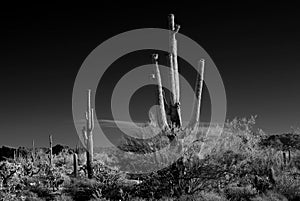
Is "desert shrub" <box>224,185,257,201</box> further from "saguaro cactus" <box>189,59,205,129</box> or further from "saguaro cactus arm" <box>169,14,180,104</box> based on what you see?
"saguaro cactus arm" <box>169,14,180,104</box>

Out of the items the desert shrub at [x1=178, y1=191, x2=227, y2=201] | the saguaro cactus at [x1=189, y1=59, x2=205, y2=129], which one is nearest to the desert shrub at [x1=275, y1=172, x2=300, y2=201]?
the desert shrub at [x1=178, y1=191, x2=227, y2=201]

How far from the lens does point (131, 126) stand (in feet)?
41.3

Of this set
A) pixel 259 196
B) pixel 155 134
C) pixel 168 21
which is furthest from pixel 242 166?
pixel 168 21

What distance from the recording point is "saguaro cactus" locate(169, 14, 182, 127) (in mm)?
12269

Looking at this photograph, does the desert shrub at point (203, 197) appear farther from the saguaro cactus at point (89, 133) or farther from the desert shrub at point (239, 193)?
the saguaro cactus at point (89, 133)

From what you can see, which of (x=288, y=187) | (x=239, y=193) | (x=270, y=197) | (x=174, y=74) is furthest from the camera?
(x=174, y=74)

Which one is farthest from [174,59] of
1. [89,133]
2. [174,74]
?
[89,133]

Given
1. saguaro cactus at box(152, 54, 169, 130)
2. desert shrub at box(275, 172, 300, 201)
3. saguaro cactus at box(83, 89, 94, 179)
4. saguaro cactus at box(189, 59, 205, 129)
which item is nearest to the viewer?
saguaro cactus at box(152, 54, 169, 130)

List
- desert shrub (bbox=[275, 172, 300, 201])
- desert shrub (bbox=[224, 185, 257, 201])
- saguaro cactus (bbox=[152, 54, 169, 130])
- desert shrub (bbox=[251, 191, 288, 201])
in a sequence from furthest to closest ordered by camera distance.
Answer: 1. desert shrub (bbox=[275, 172, 300, 201])
2. saguaro cactus (bbox=[152, 54, 169, 130])
3. desert shrub (bbox=[224, 185, 257, 201])
4. desert shrub (bbox=[251, 191, 288, 201])

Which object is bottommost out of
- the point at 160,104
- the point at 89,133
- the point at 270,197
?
the point at 270,197

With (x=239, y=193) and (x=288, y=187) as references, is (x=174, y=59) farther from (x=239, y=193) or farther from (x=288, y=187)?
(x=288, y=187)

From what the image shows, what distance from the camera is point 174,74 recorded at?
12.7 m

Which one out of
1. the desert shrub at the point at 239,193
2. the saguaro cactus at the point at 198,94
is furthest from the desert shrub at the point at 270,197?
the saguaro cactus at the point at 198,94

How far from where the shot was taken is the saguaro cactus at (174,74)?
40.3ft
